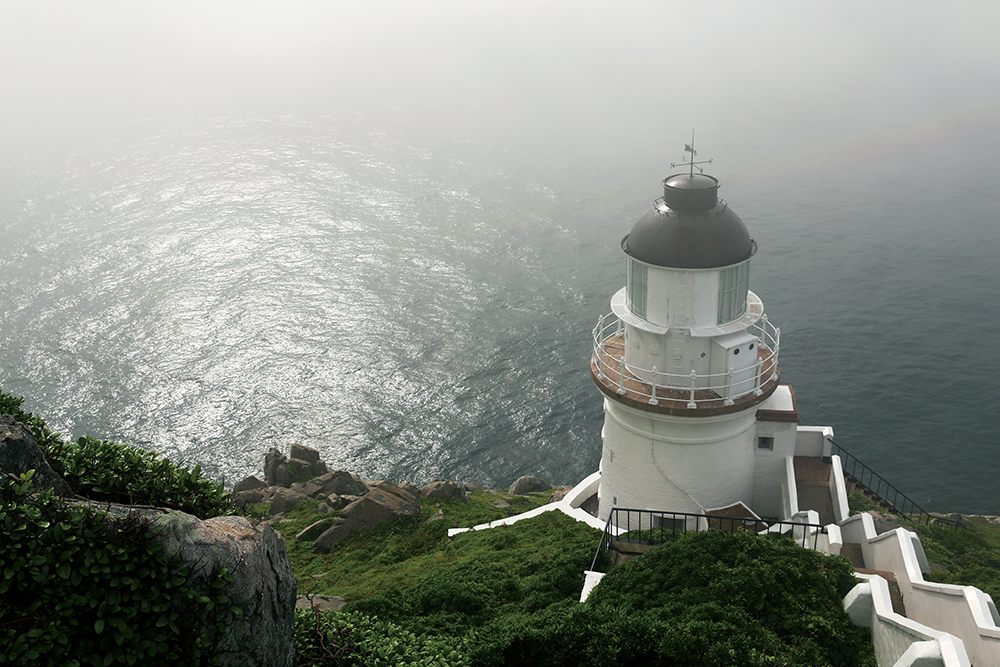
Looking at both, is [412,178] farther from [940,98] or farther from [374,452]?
[940,98]

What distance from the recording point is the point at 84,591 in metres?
9.57

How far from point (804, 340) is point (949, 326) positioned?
1170cm

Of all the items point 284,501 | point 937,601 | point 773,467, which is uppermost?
point 937,601

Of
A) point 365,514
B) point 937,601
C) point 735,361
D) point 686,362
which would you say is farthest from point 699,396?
point 365,514

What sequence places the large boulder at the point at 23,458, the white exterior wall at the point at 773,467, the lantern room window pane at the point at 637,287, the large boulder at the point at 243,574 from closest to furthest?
1. the large boulder at the point at 243,574
2. the large boulder at the point at 23,458
3. the lantern room window pane at the point at 637,287
4. the white exterior wall at the point at 773,467

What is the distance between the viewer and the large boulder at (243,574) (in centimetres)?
1018

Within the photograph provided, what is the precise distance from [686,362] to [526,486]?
22.6m

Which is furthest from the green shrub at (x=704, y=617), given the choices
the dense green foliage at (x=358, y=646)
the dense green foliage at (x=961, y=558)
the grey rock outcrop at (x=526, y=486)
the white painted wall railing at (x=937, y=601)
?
the grey rock outcrop at (x=526, y=486)

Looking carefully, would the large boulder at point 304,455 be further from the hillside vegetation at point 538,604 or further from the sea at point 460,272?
the hillside vegetation at point 538,604

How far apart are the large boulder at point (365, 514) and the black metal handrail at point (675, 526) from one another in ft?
29.7

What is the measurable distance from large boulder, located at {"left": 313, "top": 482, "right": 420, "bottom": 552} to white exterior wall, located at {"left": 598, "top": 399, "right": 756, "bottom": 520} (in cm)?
924

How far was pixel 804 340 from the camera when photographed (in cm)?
6025

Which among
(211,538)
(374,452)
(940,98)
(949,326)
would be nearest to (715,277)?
(211,538)

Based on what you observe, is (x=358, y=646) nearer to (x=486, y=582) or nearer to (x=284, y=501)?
(x=486, y=582)
